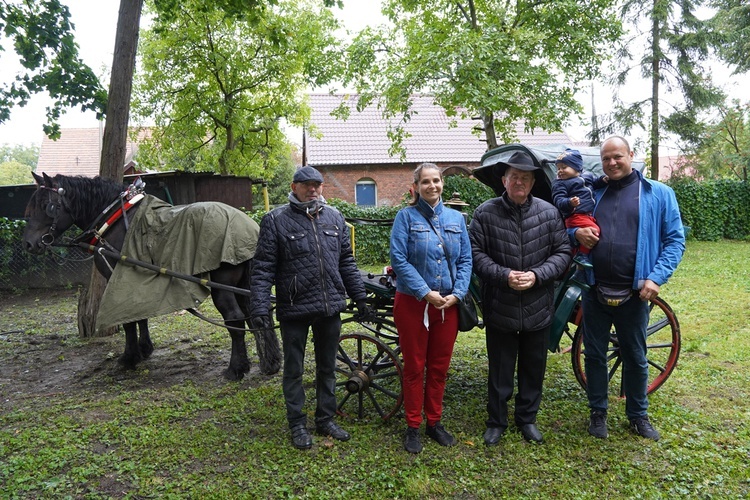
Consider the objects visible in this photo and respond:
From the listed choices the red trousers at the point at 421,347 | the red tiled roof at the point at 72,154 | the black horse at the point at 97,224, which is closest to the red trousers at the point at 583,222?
the red trousers at the point at 421,347

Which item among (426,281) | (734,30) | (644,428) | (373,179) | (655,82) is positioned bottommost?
(644,428)

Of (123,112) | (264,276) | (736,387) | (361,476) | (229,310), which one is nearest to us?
(361,476)

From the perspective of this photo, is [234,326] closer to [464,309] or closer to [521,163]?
[464,309]

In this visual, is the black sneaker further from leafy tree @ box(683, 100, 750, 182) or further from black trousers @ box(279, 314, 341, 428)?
leafy tree @ box(683, 100, 750, 182)

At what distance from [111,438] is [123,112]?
4.75 meters

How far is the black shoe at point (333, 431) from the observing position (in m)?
3.78

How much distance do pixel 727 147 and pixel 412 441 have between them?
29072mm

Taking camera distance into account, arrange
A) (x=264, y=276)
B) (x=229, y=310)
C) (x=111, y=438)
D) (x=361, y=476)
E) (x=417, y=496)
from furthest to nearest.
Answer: (x=229, y=310), (x=111, y=438), (x=264, y=276), (x=361, y=476), (x=417, y=496)

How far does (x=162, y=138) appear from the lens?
67.1 ft

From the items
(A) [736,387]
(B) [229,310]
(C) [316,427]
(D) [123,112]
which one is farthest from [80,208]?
(A) [736,387]

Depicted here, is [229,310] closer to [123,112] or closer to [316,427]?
[316,427]

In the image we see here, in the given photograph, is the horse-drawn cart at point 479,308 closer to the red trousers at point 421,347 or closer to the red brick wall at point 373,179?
the red trousers at point 421,347

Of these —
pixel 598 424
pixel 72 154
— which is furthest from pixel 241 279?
pixel 72 154

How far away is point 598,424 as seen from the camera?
3.77m
